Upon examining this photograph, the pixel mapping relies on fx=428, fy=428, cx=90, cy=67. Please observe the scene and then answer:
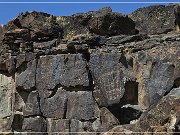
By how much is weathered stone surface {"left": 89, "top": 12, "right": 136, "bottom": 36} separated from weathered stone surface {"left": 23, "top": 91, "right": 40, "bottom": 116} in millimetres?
2701

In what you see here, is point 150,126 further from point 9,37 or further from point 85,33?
point 9,37

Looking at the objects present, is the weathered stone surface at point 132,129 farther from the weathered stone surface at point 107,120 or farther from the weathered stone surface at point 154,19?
the weathered stone surface at point 154,19

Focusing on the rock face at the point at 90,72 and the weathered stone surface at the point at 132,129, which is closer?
the weathered stone surface at the point at 132,129

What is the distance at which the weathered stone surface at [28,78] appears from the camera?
13.0m

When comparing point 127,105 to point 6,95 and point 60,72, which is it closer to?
point 60,72

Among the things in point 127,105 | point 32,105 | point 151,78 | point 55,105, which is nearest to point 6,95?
point 32,105

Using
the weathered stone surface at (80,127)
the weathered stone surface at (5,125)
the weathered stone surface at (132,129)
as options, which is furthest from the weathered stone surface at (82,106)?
the weathered stone surface at (5,125)

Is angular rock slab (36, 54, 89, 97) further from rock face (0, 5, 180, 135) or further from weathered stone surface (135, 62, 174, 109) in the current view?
weathered stone surface (135, 62, 174, 109)

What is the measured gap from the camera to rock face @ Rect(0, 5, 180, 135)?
11.6m

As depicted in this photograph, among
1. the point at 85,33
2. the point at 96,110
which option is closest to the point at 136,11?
the point at 85,33

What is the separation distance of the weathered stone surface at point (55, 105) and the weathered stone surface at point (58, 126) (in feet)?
0.47

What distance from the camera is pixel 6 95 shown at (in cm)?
1359

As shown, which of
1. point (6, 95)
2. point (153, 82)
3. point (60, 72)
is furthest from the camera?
point (6, 95)

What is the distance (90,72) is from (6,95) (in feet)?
9.95
